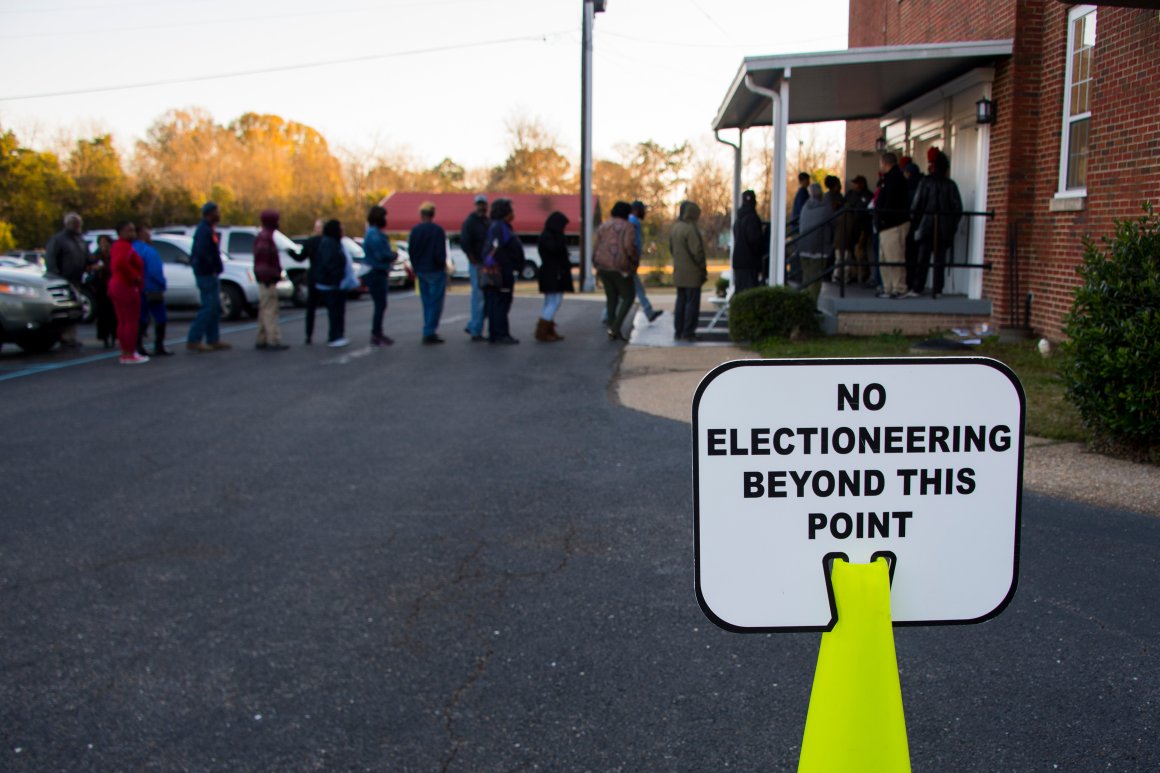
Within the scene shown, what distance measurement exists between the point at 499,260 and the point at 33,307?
5994 millimetres

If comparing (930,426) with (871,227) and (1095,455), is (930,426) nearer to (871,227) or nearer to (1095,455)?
(1095,455)

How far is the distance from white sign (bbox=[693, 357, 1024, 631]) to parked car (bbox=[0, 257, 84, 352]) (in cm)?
1356

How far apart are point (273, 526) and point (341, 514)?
0.38 metres

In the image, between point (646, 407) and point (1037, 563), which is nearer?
point (1037, 563)

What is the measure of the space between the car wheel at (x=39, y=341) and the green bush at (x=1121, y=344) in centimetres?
1240

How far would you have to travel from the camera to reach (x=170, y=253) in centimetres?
1988

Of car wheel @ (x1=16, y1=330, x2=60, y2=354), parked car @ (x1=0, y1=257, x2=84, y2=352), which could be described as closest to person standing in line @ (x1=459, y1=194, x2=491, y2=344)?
parked car @ (x1=0, y1=257, x2=84, y2=352)

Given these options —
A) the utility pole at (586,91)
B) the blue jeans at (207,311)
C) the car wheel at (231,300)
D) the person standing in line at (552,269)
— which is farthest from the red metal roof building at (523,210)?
the blue jeans at (207,311)

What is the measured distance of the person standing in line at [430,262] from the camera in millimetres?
13664

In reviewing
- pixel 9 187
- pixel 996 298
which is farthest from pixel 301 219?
pixel 996 298

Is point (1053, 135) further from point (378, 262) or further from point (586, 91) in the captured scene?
point (586, 91)

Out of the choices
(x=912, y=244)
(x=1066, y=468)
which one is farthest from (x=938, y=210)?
(x=1066, y=468)

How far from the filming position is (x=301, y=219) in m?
49.2

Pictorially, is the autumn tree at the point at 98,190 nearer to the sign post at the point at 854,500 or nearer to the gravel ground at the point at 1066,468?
the gravel ground at the point at 1066,468
